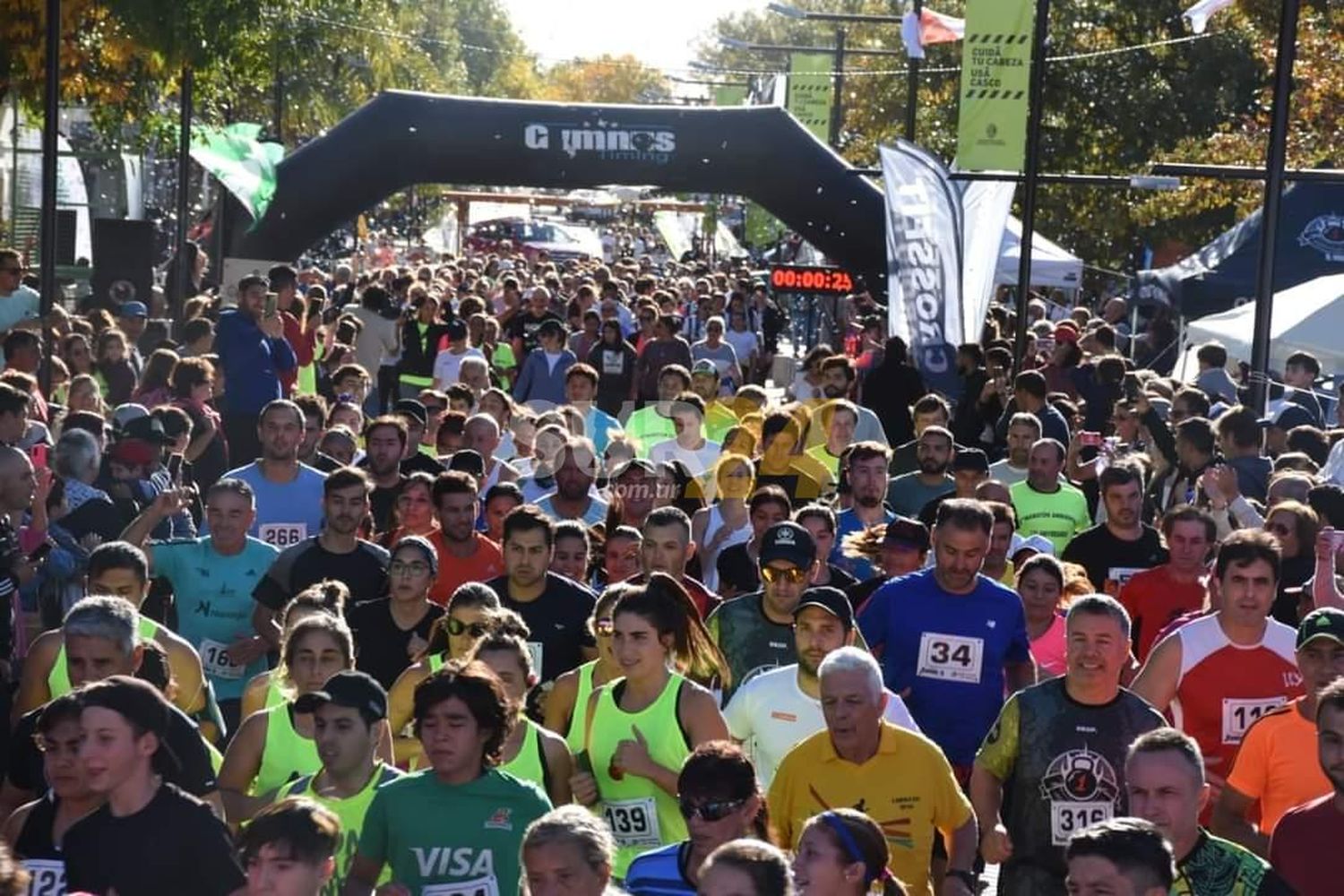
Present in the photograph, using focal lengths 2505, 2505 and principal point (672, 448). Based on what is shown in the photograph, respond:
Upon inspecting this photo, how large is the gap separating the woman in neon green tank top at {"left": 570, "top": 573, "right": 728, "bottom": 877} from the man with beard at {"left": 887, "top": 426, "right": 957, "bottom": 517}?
16.9ft

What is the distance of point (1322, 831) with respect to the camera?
6352 mm

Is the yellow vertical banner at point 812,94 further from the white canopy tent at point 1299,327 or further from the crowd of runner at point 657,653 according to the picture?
the crowd of runner at point 657,653

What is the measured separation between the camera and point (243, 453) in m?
16.3

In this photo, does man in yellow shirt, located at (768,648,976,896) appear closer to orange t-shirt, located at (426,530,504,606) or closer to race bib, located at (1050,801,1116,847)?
race bib, located at (1050,801,1116,847)

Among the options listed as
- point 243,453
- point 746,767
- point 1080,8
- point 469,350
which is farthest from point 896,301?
point 1080,8

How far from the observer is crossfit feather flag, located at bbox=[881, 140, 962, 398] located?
62.1 ft

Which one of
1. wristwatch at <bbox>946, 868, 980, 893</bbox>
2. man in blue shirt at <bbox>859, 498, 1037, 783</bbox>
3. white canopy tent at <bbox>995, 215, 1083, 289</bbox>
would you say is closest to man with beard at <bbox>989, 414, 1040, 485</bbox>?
man in blue shirt at <bbox>859, 498, 1037, 783</bbox>

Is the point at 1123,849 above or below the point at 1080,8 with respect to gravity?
below

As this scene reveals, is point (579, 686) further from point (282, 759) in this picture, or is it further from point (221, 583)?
point (221, 583)

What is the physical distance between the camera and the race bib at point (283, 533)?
11109 mm

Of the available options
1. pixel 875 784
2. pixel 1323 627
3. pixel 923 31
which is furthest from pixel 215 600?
pixel 923 31

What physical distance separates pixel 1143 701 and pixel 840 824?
2.20 meters

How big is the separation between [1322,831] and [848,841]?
150 cm

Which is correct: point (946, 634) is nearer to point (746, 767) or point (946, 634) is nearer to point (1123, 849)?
point (746, 767)
